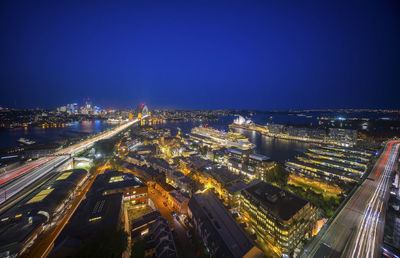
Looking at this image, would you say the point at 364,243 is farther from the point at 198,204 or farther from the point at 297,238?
the point at 198,204

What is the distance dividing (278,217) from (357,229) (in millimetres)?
3148

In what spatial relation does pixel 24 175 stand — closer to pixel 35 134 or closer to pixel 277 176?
pixel 277 176

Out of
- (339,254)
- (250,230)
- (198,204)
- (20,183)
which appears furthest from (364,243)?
(20,183)

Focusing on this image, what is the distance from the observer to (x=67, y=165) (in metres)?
10.8

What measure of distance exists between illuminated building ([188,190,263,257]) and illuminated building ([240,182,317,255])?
1180 mm

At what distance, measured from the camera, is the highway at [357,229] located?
4.97 metres

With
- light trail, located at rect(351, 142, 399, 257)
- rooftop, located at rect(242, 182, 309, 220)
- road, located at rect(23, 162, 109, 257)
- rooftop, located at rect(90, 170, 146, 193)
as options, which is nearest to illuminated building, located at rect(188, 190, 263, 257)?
rooftop, located at rect(242, 182, 309, 220)

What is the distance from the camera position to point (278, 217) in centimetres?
538

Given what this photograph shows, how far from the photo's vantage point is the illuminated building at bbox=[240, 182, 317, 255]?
531 cm

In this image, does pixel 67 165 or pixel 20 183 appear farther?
pixel 67 165

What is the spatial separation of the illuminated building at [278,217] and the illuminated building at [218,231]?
3.87 feet

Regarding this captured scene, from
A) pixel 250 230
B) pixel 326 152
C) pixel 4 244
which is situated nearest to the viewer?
pixel 4 244

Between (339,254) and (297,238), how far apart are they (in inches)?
45.0

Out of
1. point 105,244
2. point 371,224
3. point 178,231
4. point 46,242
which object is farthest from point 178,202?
point 371,224
